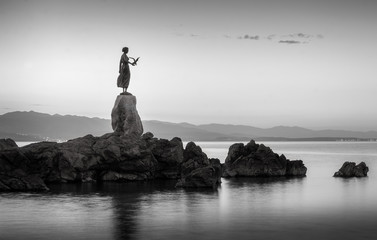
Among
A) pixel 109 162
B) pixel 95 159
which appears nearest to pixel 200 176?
pixel 109 162

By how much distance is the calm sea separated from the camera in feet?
86.0

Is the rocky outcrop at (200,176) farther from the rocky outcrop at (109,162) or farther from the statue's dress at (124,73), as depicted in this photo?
the statue's dress at (124,73)

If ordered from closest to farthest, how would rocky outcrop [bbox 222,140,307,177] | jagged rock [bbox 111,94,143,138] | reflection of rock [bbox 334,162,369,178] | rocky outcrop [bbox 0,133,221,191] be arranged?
rocky outcrop [bbox 0,133,221,191], jagged rock [bbox 111,94,143,138], rocky outcrop [bbox 222,140,307,177], reflection of rock [bbox 334,162,369,178]

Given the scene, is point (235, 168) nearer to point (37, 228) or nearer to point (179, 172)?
point (179, 172)

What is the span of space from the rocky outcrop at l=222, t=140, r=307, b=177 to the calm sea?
1282cm

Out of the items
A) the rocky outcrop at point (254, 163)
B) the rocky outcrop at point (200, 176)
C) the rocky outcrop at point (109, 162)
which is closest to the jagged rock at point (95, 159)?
the rocky outcrop at point (109, 162)

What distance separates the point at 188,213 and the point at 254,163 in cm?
3267

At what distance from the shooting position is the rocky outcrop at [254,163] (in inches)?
2501

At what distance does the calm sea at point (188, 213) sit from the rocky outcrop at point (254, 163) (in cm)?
1282

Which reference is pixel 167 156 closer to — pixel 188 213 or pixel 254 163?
pixel 254 163

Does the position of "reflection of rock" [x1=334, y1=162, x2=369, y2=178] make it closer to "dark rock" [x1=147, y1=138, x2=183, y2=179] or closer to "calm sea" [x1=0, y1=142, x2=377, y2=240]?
"calm sea" [x1=0, y1=142, x2=377, y2=240]

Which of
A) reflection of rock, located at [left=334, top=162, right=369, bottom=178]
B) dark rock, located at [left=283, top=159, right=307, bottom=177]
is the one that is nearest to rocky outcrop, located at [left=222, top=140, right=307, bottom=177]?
dark rock, located at [left=283, top=159, right=307, bottom=177]

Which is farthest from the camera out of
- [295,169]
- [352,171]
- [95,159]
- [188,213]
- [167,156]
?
[295,169]

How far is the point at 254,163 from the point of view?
64.2 meters
